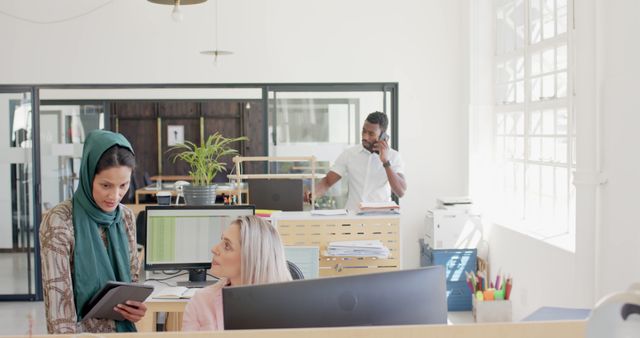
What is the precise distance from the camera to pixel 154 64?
23.6ft

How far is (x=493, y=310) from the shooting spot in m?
2.55

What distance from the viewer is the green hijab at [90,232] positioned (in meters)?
2.55

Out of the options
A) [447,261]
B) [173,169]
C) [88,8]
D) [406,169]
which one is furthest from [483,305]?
[173,169]

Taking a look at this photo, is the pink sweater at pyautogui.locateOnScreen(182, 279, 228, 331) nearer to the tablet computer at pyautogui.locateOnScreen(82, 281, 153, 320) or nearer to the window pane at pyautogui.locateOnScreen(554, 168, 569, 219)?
the tablet computer at pyautogui.locateOnScreen(82, 281, 153, 320)

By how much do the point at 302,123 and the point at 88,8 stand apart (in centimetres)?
232

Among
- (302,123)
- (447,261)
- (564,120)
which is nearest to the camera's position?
(564,120)

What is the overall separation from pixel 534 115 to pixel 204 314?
13.0 ft

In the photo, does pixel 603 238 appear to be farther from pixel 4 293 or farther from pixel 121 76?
pixel 4 293

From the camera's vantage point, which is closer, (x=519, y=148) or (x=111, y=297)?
(x=111, y=297)

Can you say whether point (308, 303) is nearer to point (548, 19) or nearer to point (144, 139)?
point (548, 19)

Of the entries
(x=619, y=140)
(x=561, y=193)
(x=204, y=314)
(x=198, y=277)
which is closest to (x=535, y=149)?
(x=561, y=193)

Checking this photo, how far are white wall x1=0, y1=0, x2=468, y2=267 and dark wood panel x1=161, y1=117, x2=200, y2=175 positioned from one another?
4.82 meters

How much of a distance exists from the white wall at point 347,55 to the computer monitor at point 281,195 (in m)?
2.37

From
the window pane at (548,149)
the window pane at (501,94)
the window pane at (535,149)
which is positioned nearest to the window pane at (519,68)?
the window pane at (501,94)
